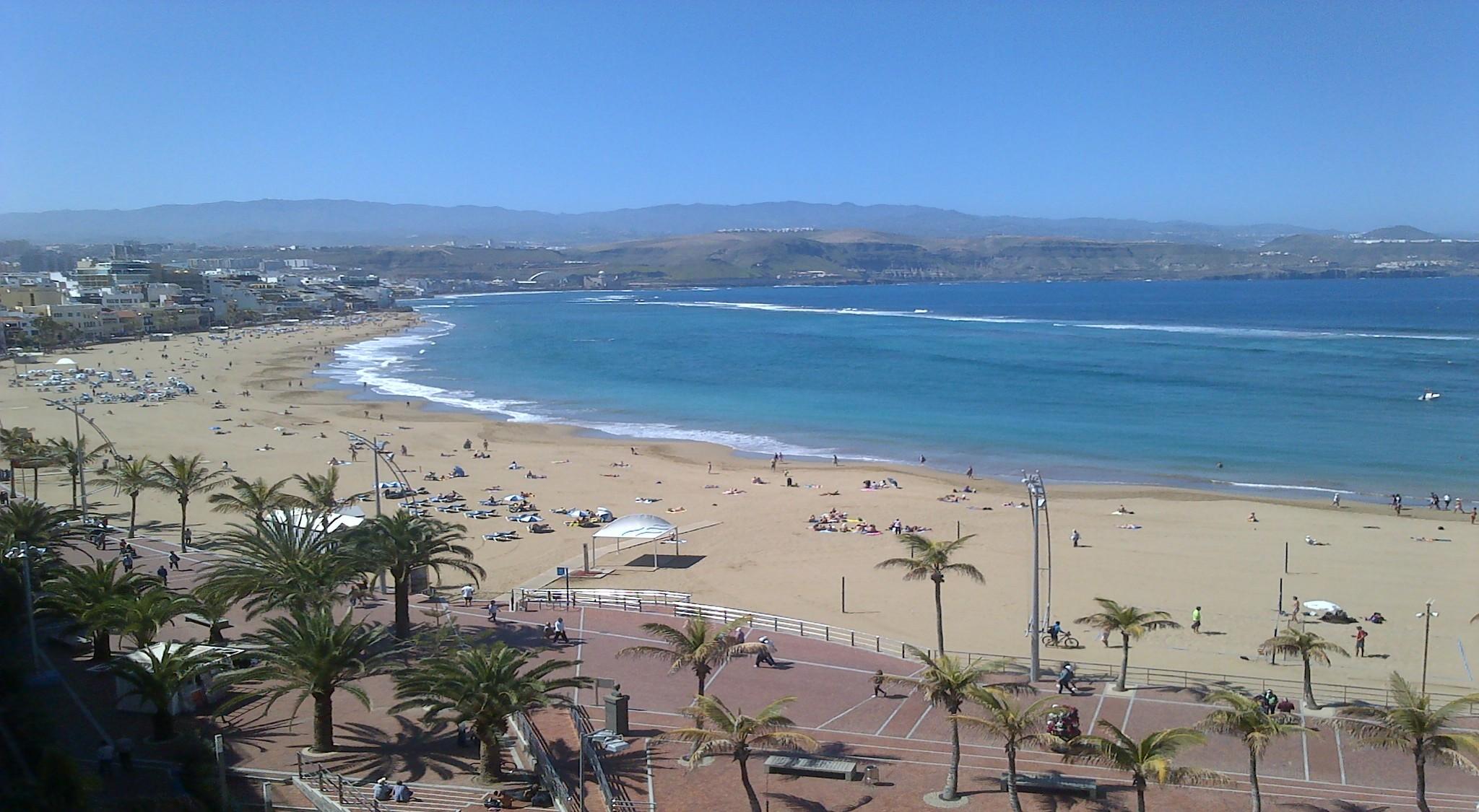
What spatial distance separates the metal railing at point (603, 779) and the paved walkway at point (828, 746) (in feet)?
0.56

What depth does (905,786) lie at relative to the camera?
1383 centimetres

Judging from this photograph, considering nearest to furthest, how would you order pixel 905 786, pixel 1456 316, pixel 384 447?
pixel 905 786 → pixel 384 447 → pixel 1456 316

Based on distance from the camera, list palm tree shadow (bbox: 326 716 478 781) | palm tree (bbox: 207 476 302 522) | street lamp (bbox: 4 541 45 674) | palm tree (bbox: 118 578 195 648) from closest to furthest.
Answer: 1. palm tree shadow (bbox: 326 716 478 781)
2. street lamp (bbox: 4 541 45 674)
3. palm tree (bbox: 118 578 195 648)
4. palm tree (bbox: 207 476 302 522)

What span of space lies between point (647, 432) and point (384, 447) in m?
12.8

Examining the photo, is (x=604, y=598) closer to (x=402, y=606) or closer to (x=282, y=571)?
(x=402, y=606)

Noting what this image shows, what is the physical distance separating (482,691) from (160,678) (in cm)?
463

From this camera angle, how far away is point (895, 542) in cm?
3095

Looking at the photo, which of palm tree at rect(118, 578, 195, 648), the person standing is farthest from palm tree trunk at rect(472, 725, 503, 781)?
palm tree at rect(118, 578, 195, 648)

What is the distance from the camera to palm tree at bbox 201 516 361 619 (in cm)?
1767

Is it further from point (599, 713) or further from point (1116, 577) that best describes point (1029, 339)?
point (599, 713)

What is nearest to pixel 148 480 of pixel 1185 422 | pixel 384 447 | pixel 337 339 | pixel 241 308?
pixel 384 447

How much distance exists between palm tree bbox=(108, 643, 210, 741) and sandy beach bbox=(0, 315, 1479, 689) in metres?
10.8

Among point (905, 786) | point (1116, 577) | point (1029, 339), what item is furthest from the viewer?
point (1029, 339)

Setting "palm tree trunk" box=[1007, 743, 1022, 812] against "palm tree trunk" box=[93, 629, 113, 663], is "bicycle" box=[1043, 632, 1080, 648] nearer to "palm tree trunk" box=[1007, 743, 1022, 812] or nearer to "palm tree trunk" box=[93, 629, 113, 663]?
"palm tree trunk" box=[1007, 743, 1022, 812]
